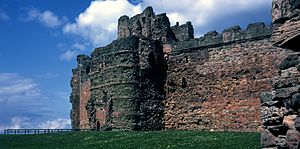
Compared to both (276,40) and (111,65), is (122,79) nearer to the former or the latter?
(111,65)

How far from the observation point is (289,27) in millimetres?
7980

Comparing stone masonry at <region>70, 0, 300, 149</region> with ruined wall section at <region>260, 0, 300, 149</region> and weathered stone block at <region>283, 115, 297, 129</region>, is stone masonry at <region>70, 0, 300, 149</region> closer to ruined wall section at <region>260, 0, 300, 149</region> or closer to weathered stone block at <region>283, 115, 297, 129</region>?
ruined wall section at <region>260, 0, 300, 149</region>

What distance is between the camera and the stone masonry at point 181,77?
2923 cm

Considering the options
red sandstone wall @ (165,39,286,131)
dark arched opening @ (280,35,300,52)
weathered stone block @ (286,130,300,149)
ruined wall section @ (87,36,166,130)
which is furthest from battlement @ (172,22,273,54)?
weathered stone block @ (286,130,300,149)

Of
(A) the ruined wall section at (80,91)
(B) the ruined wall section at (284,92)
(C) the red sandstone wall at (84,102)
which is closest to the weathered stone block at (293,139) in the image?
(B) the ruined wall section at (284,92)

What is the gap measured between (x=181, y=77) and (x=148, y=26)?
16.8ft

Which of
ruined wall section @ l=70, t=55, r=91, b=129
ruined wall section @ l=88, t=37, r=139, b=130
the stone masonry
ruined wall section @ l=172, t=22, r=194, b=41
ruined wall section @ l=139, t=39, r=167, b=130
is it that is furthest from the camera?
ruined wall section @ l=70, t=55, r=91, b=129

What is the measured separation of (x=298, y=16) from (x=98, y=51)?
27.1 m

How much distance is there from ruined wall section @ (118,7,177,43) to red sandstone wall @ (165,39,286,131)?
7.26 feet

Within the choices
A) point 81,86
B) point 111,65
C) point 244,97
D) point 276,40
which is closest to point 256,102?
point 244,97

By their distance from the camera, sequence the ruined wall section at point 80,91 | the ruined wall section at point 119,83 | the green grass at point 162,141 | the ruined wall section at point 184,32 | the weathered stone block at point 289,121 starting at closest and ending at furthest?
the weathered stone block at point 289,121, the green grass at point 162,141, the ruined wall section at point 119,83, the ruined wall section at point 184,32, the ruined wall section at point 80,91

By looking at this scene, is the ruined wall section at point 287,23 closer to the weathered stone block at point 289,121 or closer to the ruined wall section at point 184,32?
the weathered stone block at point 289,121

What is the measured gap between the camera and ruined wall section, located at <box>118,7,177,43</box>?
34.6 metres

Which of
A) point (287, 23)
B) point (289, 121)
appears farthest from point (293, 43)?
point (289, 121)
